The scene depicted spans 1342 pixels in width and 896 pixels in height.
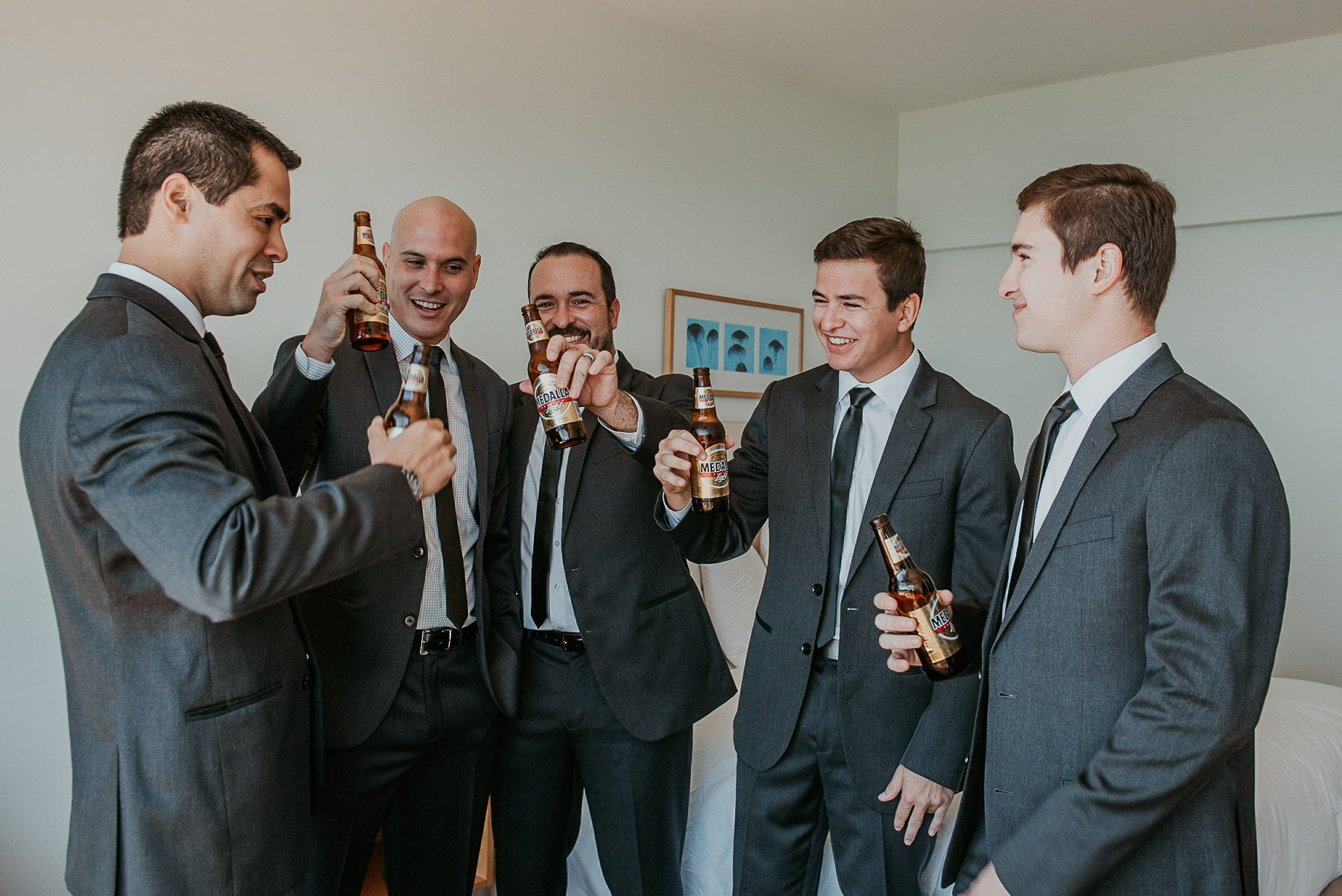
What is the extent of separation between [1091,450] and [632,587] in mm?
1081

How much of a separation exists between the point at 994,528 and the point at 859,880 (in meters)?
0.77

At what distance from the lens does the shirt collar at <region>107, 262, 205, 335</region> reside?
4.59 ft

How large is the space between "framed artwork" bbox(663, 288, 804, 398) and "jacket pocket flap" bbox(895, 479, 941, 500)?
7.24 ft

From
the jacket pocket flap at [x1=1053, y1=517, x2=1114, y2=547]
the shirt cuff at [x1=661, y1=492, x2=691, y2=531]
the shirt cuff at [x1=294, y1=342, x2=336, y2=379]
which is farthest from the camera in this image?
the shirt cuff at [x1=661, y1=492, x2=691, y2=531]

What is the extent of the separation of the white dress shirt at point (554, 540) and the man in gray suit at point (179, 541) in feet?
2.15

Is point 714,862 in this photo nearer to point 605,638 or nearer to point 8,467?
point 605,638

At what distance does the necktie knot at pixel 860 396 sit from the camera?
6.66 ft

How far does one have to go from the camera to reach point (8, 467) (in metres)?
2.41

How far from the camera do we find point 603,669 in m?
2.04

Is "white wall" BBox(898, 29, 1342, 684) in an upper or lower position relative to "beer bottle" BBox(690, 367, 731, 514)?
upper

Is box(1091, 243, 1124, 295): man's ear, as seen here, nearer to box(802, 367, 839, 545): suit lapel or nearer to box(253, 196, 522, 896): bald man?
box(802, 367, 839, 545): suit lapel

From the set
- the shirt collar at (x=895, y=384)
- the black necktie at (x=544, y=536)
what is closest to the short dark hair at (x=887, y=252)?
the shirt collar at (x=895, y=384)

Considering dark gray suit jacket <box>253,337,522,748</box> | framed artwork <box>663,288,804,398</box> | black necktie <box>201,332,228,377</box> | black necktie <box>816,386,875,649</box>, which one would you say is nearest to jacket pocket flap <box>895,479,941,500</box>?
black necktie <box>816,386,875,649</box>

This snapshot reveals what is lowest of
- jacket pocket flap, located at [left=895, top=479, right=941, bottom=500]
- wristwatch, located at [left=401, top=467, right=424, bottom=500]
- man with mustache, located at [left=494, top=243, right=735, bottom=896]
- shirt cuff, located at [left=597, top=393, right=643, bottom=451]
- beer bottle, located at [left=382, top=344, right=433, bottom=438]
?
man with mustache, located at [left=494, top=243, right=735, bottom=896]
